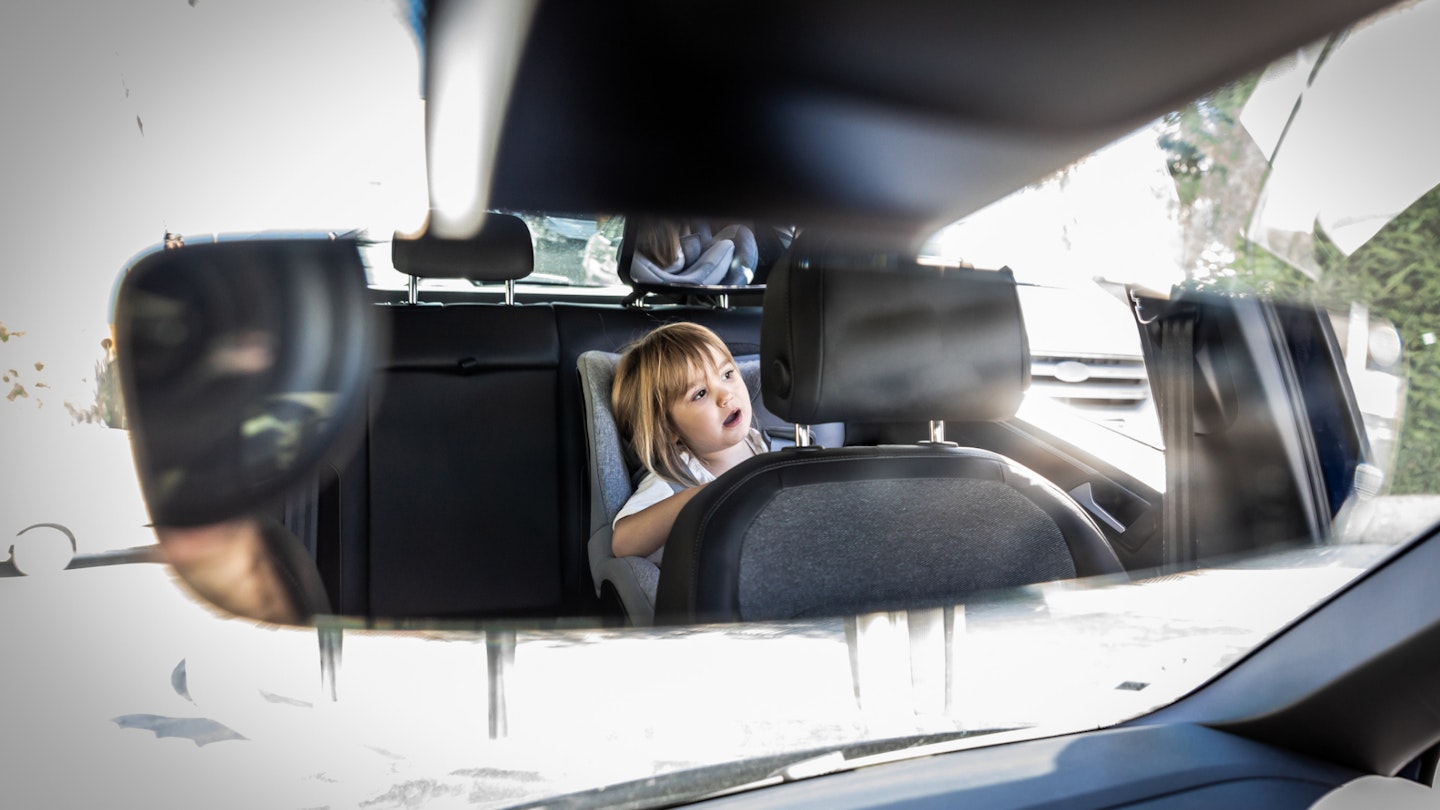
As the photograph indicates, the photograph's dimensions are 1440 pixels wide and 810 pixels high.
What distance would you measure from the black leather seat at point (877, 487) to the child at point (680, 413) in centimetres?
81

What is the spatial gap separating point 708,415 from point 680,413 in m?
→ 0.06

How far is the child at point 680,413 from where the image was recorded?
80.7 inches

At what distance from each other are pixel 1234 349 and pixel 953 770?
27.7 inches

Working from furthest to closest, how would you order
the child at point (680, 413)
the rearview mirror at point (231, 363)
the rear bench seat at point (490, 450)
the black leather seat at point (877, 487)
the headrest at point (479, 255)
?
the rear bench seat at point (490, 450) → the child at point (680, 413) → the headrest at point (479, 255) → the black leather seat at point (877, 487) → the rearview mirror at point (231, 363)

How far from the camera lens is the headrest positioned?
62.2 inches

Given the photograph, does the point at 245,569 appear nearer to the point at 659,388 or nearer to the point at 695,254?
the point at 695,254

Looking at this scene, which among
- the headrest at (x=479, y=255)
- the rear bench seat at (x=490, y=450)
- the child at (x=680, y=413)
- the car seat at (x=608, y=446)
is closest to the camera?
the headrest at (x=479, y=255)

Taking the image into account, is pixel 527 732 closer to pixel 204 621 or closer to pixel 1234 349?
pixel 204 621

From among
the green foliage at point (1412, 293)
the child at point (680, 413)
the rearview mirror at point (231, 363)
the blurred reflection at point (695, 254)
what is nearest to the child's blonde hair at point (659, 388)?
the child at point (680, 413)

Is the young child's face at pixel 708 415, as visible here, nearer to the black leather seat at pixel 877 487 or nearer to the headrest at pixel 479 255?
the headrest at pixel 479 255

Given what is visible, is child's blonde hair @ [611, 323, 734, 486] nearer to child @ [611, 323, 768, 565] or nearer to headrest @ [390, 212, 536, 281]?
child @ [611, 323, 768, 565]

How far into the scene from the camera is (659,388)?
2.15m

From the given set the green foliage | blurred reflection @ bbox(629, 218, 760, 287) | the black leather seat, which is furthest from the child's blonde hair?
the green foliage

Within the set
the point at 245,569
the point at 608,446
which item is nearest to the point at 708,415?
the point at 608,446
